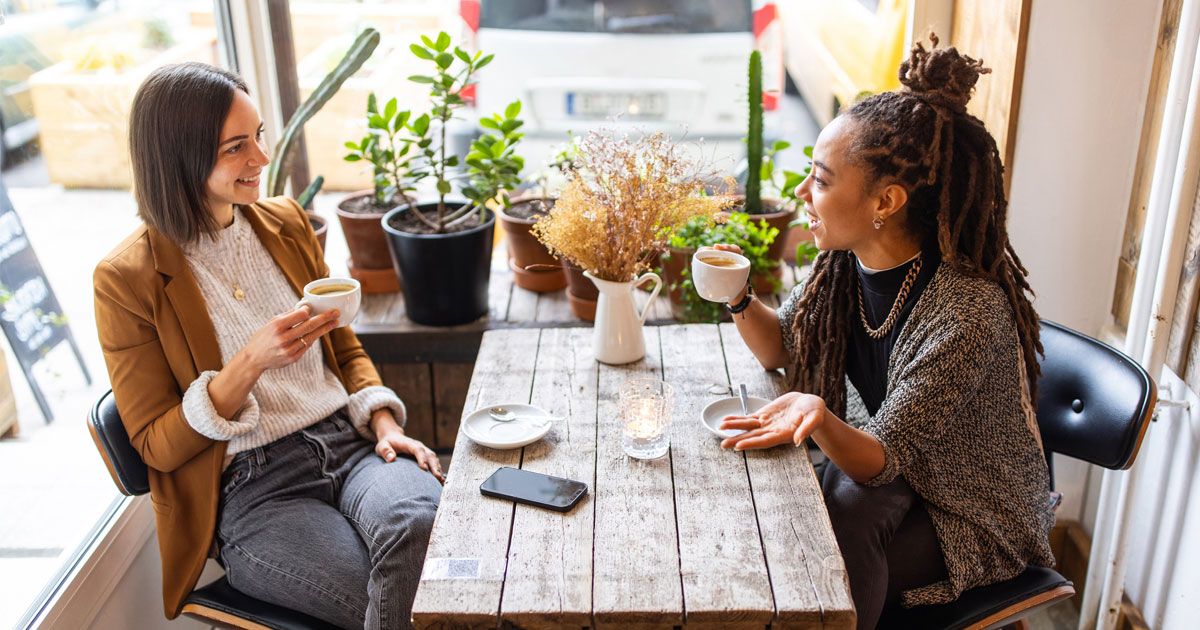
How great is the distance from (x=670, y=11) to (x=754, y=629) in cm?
239

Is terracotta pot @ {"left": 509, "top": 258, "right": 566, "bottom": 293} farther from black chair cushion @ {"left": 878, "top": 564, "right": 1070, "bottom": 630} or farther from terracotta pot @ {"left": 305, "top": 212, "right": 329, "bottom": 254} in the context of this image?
black chair cushion @ {"left": 878, "top": 564, "right": 1070, "bottom": 630}

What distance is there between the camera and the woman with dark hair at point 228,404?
5.41ft

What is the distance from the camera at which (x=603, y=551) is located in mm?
1337

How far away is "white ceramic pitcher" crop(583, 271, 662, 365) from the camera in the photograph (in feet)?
6.23

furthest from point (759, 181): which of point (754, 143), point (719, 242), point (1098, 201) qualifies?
point (1098, 201)

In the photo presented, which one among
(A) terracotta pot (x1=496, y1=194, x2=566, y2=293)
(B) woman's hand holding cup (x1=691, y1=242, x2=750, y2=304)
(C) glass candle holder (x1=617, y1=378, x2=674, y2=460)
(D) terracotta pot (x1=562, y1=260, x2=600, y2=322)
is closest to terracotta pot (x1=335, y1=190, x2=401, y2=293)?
(A) terracotta pot (x1=496, y1=194, x2=566, y2=293)

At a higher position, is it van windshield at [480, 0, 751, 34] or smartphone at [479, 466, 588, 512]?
van windshield at [480, 0, 751, 34]

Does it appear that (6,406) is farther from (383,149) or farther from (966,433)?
(966,433)

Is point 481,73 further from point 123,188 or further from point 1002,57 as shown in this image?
point 1002,57

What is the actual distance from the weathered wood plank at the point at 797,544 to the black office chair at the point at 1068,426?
0.34 m

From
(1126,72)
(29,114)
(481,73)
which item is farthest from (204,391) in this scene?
(1126,72)

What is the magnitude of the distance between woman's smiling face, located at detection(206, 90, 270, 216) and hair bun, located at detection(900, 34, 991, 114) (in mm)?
1217

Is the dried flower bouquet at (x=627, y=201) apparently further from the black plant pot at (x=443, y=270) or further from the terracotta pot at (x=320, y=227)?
the terracotta pot at (x=320, y=227)

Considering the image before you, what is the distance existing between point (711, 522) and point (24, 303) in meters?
1.47
